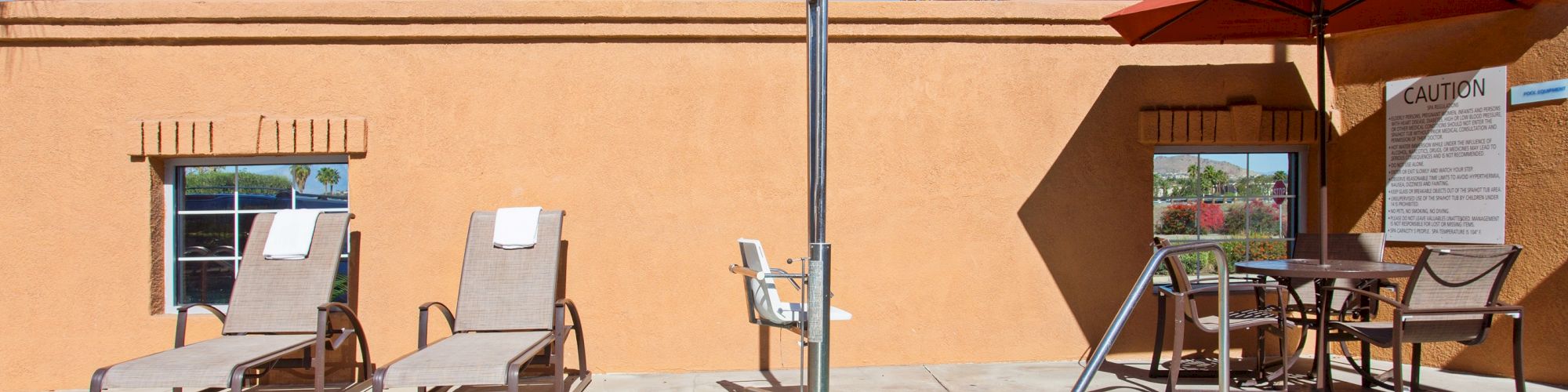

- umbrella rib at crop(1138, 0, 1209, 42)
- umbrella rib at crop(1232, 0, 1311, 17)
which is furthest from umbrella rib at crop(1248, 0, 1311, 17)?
umbrella rib at crop(1138, 0, 1209, 42)

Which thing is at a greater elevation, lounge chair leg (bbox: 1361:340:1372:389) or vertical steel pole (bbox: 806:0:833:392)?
vertical steel pole (bbox: 806:0:833:392)

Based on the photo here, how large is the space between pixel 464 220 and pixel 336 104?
880mm

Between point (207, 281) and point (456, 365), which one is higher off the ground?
point (207, 281)

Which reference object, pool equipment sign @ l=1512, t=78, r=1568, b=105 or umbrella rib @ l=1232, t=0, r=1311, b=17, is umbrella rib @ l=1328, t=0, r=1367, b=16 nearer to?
umbrella rib @ l=1232, t=0, r=1311, b=17

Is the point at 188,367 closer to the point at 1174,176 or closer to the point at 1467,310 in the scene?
the point at 1174,176

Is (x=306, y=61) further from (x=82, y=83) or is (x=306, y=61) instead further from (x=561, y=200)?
(x=561, y=200)

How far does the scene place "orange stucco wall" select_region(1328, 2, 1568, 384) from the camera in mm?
4500

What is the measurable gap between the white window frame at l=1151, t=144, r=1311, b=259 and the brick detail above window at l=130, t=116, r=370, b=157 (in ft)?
14.6

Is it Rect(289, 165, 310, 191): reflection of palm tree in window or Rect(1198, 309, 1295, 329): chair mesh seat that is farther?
Rect(289, 165, 310, 191): reflection of palm tree in window

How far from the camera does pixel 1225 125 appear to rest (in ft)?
17.1

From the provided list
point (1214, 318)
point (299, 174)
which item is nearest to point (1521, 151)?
point (1214, 318)

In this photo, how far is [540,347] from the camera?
4.21m

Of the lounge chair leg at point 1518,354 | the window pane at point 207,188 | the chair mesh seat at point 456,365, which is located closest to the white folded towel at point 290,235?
the window pane at point 207,188

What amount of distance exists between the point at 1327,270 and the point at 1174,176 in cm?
150
